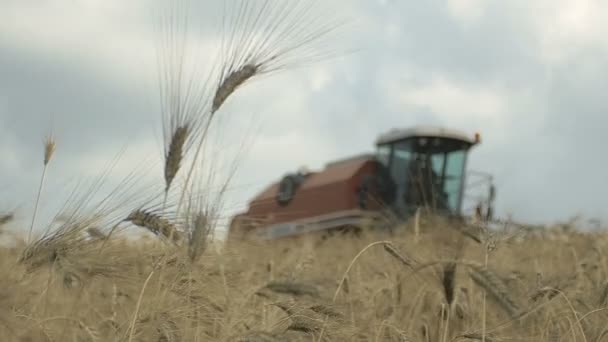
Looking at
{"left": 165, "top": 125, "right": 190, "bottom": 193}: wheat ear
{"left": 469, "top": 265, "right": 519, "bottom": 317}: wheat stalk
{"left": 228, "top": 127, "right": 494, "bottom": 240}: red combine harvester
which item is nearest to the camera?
{"left": 469, "top": 265, "right": 519, "bottom": 317}: wheat stalk

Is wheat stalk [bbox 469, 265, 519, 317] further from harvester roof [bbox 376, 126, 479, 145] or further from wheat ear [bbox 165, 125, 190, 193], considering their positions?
harvester roof [bbox 376, 126, 479, 145]

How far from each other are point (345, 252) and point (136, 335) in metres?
6.53

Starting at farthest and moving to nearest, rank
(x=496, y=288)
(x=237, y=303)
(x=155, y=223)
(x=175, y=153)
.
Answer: (x=237, y=303), (x=175, y=153), (x=155, y=223), (x=496, y=288)

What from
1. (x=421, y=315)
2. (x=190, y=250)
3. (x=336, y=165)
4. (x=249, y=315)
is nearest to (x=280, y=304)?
(x=190, y=250)

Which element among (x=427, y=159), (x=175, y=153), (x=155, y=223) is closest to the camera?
(x=155, y=223)

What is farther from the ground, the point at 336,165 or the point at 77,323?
the point at 336,165

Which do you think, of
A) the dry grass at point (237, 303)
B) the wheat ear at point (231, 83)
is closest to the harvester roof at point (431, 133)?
the dry grass at point (237, 303)

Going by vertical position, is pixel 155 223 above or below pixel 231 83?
below

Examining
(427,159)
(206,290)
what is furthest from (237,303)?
(427,159)

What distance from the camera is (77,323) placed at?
11.0 ft

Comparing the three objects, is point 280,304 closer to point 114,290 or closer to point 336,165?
point 114,290

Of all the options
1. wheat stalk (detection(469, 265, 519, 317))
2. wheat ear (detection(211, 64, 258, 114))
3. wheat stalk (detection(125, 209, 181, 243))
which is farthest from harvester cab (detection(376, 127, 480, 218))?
wheat stalk (detection(469, 265, 519, 317))

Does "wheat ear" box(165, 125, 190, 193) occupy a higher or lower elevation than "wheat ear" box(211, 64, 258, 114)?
lower

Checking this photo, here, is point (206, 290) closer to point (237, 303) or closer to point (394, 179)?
point (237, 303)
